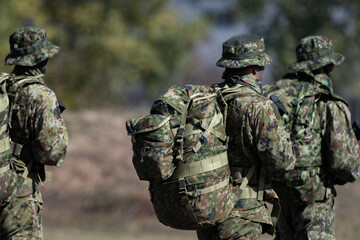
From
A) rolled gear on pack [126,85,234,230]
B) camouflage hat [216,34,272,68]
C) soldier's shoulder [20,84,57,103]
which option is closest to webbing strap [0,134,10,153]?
soldier's shoulder [20,84,57,103]

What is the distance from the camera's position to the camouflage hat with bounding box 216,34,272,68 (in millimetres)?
5098

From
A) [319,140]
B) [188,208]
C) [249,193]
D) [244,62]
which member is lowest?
[188,208]

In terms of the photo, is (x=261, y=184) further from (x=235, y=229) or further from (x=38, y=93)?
(x=38, y=93)

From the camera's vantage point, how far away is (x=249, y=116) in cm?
487

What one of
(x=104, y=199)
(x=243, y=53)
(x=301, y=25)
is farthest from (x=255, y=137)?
(x=301, y=25)

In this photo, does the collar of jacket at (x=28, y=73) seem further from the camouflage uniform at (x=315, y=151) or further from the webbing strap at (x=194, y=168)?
the camouflage uniform at (x=315, y=151)

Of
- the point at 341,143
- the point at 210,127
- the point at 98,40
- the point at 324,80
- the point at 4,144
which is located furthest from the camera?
the point at 98,40

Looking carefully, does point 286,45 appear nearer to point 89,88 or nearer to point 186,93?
point 89,88

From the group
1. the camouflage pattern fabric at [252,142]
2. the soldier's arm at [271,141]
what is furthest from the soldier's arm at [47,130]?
the soldier's arm at [271,141]

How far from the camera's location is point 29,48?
5574mm

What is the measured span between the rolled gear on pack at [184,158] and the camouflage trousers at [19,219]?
4.02 feet

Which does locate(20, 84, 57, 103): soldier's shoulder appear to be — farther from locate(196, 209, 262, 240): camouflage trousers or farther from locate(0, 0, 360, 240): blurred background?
locate(0, 0, 360, 240): blurred background

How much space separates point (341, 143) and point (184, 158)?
193cm

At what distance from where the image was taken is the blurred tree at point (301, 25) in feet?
69.9
